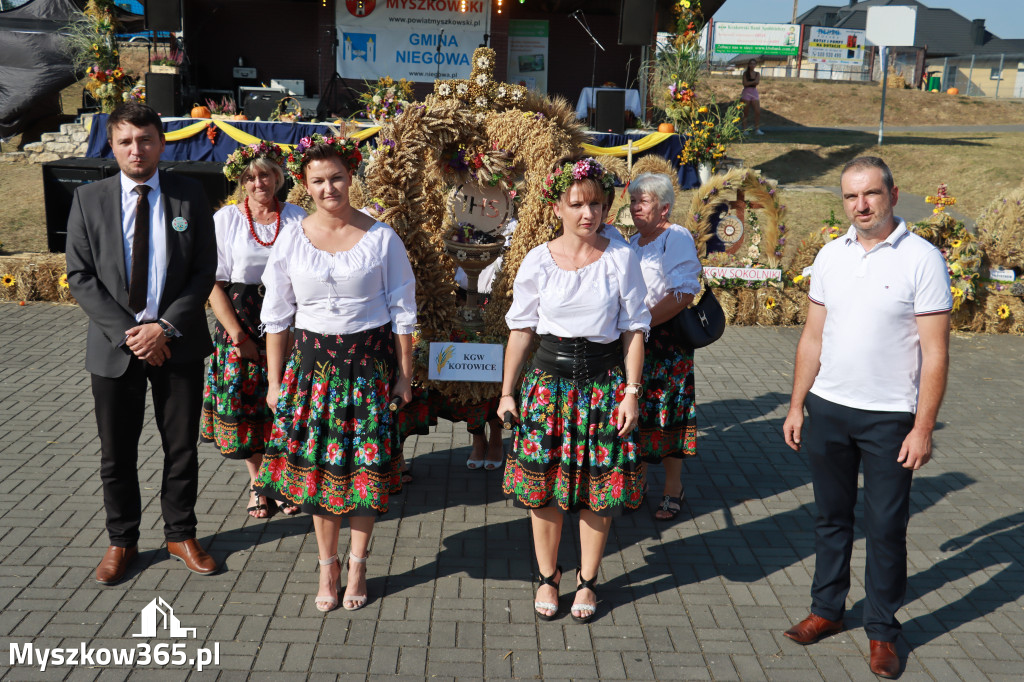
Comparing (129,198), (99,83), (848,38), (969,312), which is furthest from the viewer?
(848,38)

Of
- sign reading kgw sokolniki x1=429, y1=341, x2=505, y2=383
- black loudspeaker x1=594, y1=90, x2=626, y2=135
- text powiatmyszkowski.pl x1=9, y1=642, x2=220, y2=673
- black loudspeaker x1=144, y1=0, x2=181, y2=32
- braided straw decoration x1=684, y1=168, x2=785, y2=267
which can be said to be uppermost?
black loudspeaker x1=144, y1=0, x2=181, y2=32

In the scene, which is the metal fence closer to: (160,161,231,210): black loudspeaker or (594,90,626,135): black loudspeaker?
(594,90,626,135): black loudspeaker

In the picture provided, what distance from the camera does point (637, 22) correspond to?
16.8 meters

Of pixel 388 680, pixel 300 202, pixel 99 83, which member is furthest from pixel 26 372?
pixel 99 83

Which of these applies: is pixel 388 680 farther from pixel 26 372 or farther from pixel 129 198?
pixel 26 372

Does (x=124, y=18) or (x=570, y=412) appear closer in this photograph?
(x=570, y=412)

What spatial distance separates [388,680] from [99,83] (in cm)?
1573

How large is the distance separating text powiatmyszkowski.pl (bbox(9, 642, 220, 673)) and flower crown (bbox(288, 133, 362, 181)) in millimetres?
2016

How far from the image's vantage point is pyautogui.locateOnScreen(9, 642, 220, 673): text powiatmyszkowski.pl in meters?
3.19

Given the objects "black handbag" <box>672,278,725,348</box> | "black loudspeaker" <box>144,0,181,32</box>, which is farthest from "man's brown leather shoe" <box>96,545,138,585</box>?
"black loudspeaker" <box>144,0,181,32</box>

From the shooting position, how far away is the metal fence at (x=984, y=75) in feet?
155

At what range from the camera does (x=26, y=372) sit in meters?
6.82

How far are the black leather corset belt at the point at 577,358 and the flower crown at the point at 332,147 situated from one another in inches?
45.1

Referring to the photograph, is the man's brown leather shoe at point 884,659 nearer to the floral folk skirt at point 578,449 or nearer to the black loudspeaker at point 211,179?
the floral folk skirt at point 578,449
